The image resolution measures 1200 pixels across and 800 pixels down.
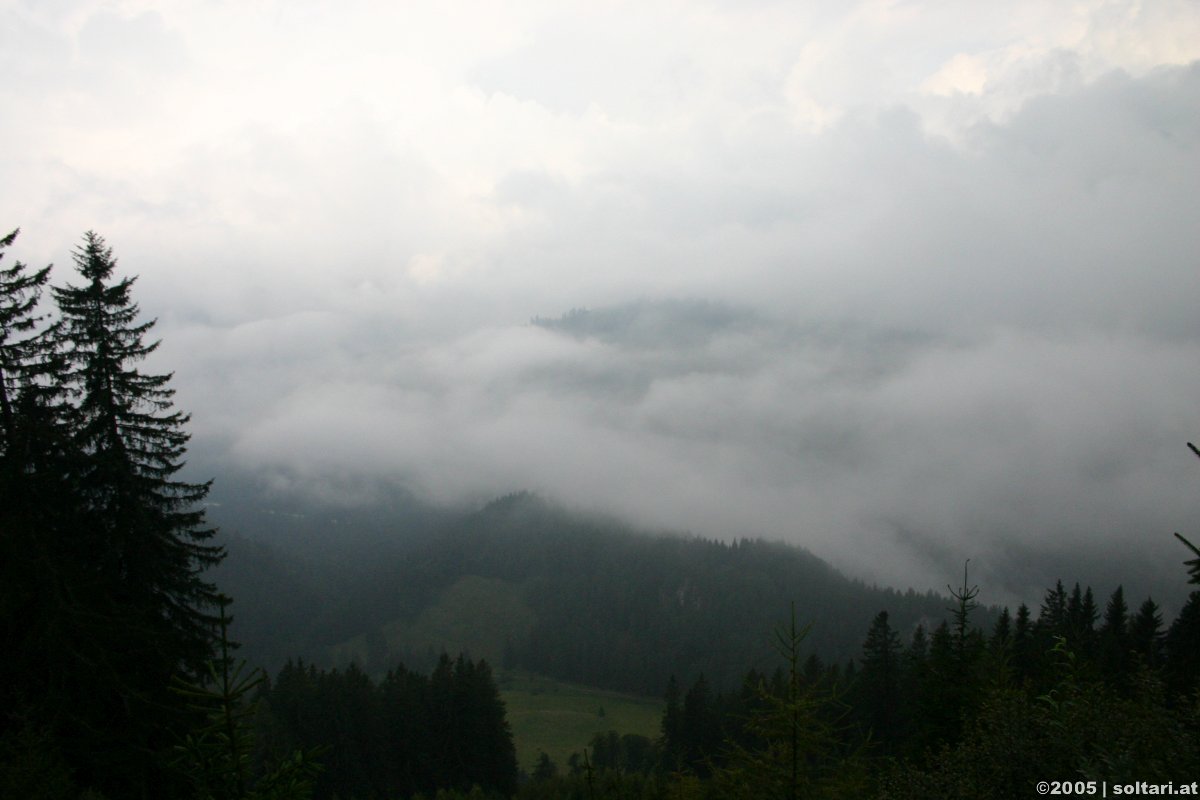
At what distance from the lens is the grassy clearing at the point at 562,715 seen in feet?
394

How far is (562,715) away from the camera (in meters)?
142

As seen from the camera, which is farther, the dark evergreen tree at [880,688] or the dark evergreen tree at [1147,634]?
the dark evergreen tree at [880,688]

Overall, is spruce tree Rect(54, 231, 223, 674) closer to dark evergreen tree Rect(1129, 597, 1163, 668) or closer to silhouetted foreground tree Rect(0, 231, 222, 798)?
silhouetted foreground tree Rect(0, 231, 222, 798)

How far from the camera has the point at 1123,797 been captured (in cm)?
957

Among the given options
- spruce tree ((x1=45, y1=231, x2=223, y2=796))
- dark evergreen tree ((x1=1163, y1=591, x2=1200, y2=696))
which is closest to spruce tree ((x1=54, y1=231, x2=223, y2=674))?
spruce tree ((x1=45, y1=231, x2=223, y2=796))

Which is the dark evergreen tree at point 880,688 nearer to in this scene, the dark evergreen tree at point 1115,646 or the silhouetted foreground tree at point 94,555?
the dark evergreen tree at point 1115,646

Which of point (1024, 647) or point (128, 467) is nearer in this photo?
point (128, 467)

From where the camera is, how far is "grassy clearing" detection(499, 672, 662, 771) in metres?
120

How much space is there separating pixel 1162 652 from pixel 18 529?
3305 inches

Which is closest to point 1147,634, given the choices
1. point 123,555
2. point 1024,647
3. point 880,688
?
point 1024,647

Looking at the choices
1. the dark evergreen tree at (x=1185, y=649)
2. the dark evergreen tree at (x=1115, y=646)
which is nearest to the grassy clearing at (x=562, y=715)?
the dark evergreen tree at (x=1115, y=646)

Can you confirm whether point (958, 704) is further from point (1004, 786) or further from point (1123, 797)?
point (1123, 797)

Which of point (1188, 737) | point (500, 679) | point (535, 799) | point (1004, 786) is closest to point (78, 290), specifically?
point (1004, 786)

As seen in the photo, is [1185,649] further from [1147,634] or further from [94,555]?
[94,555]
